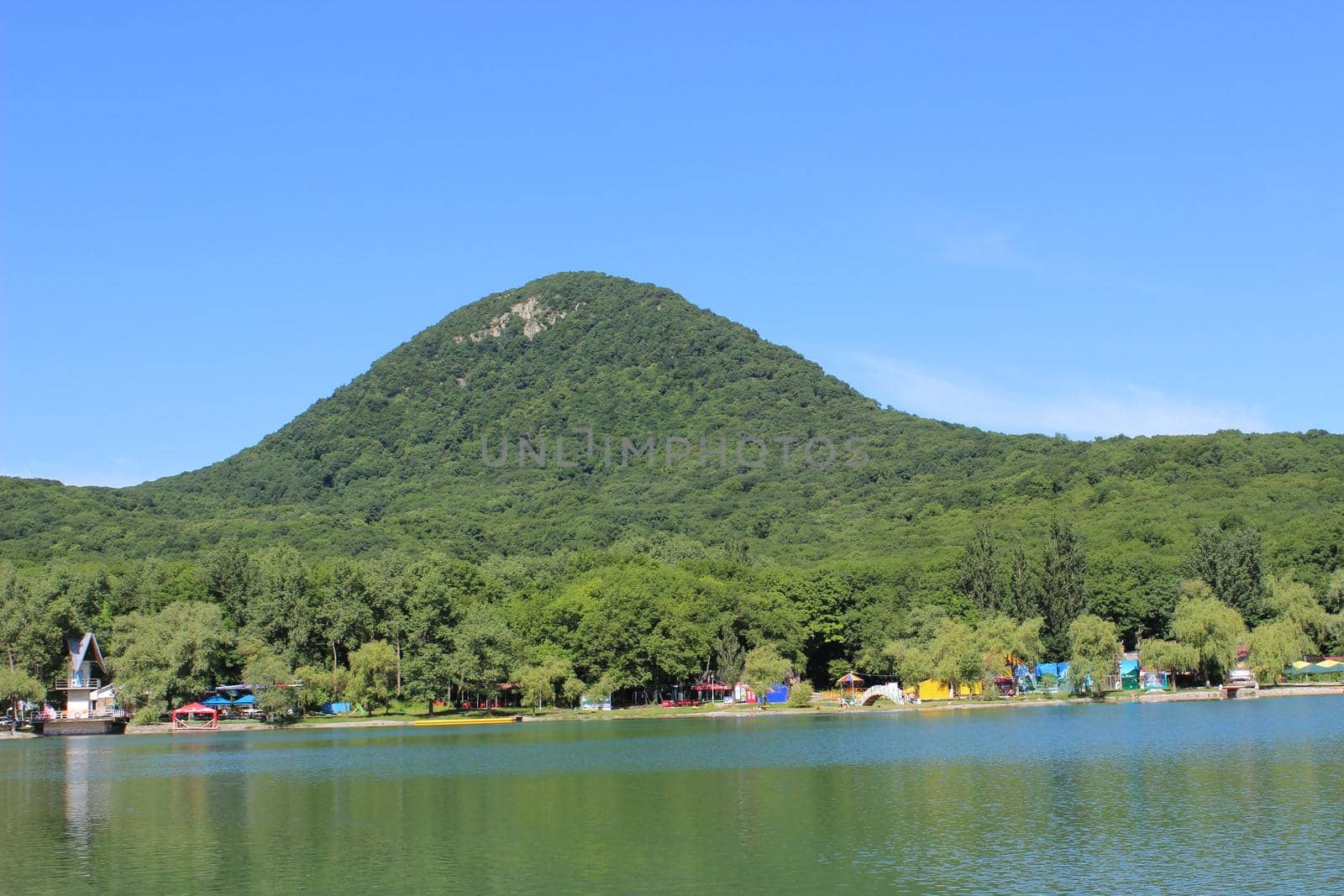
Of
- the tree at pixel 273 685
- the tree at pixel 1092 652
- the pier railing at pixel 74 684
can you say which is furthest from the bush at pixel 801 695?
the pier railing at pixel 74 684

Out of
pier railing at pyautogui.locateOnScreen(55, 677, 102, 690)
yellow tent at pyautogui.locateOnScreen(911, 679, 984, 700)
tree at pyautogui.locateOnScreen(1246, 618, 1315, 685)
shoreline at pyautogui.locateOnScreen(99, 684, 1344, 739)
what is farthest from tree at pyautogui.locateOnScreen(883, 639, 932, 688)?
pier railing at pyautogui.locateOnScreen(55, 677, 102, 690)

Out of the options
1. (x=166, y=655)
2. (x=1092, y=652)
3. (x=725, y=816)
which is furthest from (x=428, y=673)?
(x=725, y=816)

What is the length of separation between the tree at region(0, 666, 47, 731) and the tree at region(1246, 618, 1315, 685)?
7229cm

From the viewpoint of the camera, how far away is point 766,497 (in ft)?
547

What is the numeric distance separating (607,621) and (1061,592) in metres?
30.9

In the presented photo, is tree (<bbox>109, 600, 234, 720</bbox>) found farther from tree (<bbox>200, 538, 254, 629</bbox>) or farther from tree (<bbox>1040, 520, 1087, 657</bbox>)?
tree (<bbox>1040, 520, 1087, 657</bbox>)

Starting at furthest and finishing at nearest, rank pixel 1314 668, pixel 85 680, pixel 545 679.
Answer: pixel 85 680
pixel 545 679
pixel 1314 668

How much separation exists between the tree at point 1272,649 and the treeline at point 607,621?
148 mm

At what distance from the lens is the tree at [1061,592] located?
84.8 m

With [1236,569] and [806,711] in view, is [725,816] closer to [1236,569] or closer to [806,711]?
[806,711]

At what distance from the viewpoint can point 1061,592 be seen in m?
85.2

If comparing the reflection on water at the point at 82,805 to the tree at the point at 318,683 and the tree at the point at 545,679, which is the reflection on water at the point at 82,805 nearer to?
the tree at the point at 318,683

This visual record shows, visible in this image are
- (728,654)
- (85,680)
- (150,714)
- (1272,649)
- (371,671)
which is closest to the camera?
(1272,649)

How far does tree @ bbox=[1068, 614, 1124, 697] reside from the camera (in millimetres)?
74938
